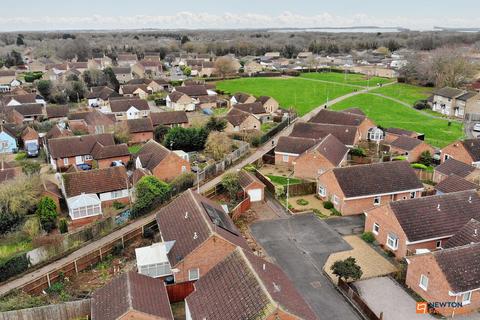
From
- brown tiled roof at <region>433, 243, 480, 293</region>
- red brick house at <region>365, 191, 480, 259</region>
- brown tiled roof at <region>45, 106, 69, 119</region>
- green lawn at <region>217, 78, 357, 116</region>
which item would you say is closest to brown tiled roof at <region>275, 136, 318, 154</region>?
red brick house at <region>365, 191, 480, 259</region>

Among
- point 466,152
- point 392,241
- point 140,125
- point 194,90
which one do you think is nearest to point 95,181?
point 140,125

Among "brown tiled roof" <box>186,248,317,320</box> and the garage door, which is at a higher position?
"brown tiled roof" <box>186,248,317,320</box>

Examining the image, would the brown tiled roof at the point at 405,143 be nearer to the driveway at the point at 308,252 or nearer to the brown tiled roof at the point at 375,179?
the brown tiled roof at the point at 375,179

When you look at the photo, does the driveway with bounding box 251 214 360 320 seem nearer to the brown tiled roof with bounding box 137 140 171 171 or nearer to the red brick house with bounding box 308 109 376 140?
the brown tiled roof with bounding box 137 140 171 171

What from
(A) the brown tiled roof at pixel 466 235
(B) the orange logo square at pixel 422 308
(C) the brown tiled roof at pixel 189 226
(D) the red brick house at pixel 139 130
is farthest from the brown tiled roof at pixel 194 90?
(B) the orange logo square at pixel 422 308

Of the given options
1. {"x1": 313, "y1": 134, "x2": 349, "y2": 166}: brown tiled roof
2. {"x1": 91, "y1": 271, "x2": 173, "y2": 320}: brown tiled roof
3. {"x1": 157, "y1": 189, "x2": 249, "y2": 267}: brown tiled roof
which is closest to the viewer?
{"x1": 91, "y1": 271, "x2": 173, "y2": 320}: brown tiled roof
